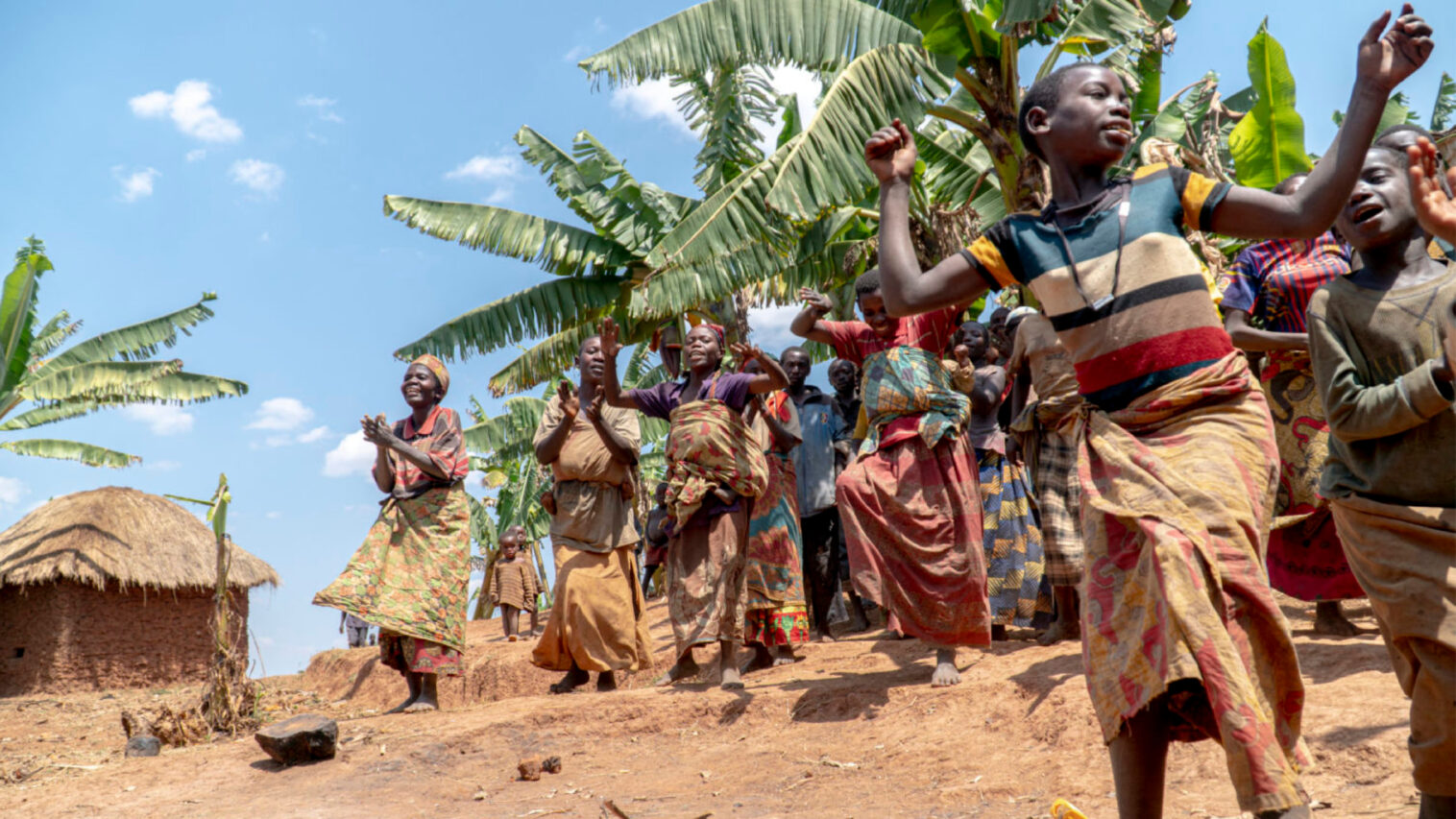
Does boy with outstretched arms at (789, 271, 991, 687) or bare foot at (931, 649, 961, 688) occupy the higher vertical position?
boy with outstretched arms at (789, 271, 991, 687)

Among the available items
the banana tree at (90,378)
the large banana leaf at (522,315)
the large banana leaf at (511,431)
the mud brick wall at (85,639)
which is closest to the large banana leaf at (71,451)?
the banana tree at (90,378)

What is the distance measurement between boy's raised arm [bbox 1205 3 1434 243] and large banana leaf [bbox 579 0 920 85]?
22.3 feet

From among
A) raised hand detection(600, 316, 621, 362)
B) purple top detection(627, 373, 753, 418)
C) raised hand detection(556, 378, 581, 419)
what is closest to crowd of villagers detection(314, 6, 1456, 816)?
purple top detection(627, 373, 753, 418)

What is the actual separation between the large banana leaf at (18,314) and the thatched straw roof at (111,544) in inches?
76.4

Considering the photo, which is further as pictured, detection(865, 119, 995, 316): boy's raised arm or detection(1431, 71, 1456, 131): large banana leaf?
detection(1431, 71, 1456, 131): large banana leaf

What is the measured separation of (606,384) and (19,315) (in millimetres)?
11106

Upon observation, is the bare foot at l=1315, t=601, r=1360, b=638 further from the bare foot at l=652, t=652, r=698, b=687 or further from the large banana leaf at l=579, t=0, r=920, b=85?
the large banana leaf at l=579, t=0, r=920, b=85

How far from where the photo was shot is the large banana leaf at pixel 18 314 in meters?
12.9

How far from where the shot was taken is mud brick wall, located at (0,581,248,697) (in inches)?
538

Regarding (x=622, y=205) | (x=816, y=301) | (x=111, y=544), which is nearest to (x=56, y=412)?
(x=111, y=544)

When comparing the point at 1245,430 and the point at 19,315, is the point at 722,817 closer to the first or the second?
the point at 1245,430

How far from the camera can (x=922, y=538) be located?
499cm

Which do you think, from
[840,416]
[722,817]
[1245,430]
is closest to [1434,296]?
[1245,430]

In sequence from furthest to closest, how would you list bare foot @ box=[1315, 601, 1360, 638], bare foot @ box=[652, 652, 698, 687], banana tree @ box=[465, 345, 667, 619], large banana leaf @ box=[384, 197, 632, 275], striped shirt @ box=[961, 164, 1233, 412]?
1. banana tree @ box=[465, 345, 667, 619]
2. large banana leaf @ box=[384, 197, 632, 275]
3. bare foot @ box=[652, 652, 698, 687]
4. bare foot @ box=[1315, 601, 1360, 638]
5. striped shirt @ box=[961, 164, 1233, 412]
